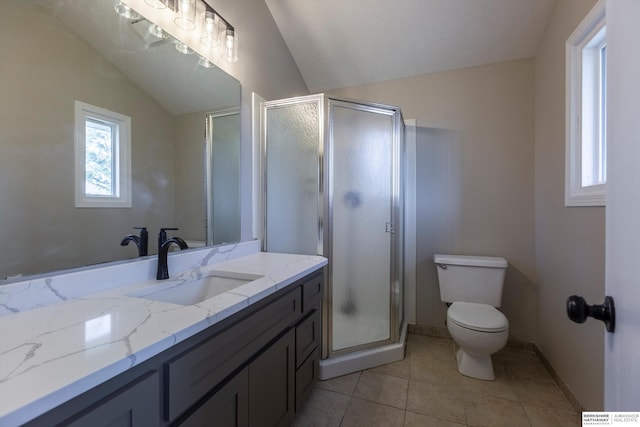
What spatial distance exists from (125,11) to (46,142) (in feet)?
2.15

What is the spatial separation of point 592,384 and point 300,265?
164 cm

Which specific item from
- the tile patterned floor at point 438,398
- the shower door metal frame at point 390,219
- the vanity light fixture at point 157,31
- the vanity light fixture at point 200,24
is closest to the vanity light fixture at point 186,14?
the vanity light fixture at point 200,24

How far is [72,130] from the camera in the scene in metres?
Answer: 0.92

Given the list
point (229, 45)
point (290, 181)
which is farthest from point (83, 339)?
point (229, 45)

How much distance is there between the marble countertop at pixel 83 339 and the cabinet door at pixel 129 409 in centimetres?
6

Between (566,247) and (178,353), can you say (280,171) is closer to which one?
(178,353)

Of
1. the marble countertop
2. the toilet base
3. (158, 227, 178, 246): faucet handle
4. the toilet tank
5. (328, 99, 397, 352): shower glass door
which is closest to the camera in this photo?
the marble countertop

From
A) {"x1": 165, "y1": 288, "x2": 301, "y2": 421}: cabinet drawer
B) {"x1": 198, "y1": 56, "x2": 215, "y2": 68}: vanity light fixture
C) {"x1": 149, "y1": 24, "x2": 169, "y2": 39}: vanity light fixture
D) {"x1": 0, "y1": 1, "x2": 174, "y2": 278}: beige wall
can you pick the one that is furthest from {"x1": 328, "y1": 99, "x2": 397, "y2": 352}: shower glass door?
{"x1": 0, "y1": 1, "x2": 174, "y2": 278}: beige wall

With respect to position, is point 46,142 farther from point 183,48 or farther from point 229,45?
A: point 229,45

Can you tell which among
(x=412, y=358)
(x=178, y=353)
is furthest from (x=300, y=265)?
(x=412, y=358)

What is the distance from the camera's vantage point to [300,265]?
143cm

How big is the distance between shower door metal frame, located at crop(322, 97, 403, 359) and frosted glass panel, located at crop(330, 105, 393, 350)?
1.1 inches

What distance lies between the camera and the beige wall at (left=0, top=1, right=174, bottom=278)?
798 mm

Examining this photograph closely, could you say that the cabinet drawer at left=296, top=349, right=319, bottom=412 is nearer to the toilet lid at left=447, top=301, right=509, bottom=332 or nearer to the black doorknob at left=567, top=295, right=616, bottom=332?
the toilet lid at left=447, top=301, right=509, bottom=332
